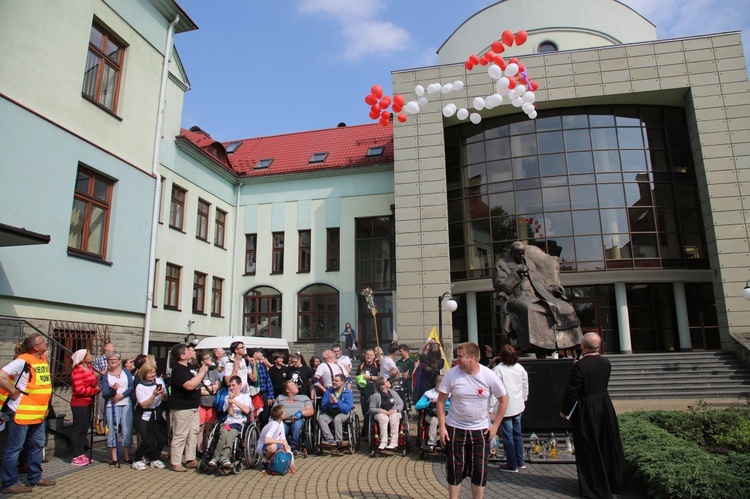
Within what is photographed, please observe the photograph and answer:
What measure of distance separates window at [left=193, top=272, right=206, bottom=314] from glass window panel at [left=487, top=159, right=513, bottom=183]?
565 inches

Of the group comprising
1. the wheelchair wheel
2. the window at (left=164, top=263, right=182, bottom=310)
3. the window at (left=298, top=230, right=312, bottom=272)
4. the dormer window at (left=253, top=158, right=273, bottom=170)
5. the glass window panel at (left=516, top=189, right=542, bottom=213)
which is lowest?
the wheelchair wheel

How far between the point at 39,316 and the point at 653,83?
2399 cm

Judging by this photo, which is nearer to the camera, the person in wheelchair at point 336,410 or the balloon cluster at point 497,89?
the person in wheelchair at point 336,410

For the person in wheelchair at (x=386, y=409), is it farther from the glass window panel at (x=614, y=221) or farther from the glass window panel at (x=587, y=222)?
the glass window panel at (x=614, y=221)

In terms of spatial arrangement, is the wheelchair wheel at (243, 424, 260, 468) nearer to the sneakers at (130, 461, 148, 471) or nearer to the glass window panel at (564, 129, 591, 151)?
the sneakers at (130, 461, 148, 471)

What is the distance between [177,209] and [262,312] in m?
7.35

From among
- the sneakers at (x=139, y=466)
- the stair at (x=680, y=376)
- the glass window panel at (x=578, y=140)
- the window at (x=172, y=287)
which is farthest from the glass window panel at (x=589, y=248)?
the sneakers at (x=139, y=466)

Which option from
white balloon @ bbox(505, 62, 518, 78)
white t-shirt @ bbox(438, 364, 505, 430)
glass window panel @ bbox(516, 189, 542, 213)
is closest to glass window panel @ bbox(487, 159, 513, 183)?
glass window panel @ bbox(516, 189, 542, 213)

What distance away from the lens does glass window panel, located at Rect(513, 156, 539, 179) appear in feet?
79.4

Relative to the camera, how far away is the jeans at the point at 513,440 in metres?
7.63

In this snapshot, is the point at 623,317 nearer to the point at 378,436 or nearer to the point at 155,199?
the point at 378,436

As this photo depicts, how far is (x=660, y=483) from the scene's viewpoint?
18.6ft

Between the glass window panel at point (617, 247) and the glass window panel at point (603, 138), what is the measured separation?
4108 millimetres

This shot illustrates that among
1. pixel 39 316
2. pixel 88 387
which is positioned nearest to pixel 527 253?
pixel 88 387
